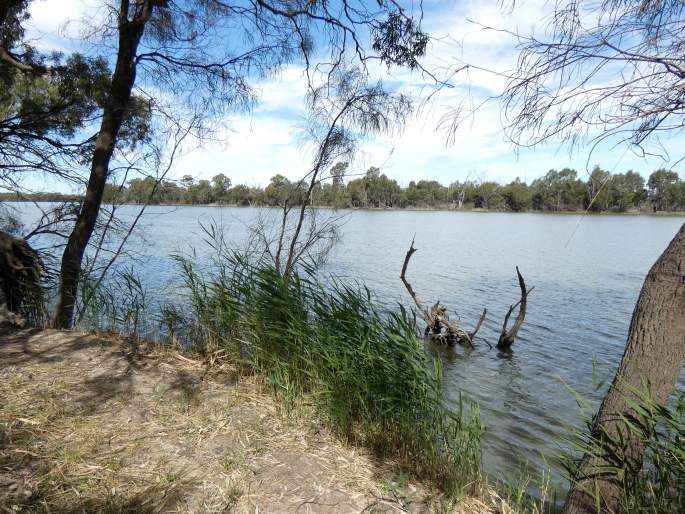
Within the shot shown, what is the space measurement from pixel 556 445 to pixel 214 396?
4520mm

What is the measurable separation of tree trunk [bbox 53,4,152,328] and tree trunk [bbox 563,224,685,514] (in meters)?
5.79

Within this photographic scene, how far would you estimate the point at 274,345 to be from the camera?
4.15 m

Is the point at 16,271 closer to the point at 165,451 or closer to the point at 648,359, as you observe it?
the point at 165,451

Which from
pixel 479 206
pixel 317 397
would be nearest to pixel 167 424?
pixel 317 397

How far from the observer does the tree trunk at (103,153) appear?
5.69 meters

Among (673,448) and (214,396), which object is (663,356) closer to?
(673,448)

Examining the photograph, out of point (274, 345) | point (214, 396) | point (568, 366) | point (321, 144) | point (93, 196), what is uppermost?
point (321, 144)

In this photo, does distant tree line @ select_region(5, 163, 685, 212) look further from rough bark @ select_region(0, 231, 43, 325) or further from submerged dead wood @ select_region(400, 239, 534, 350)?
submerged dead wood @ select_region(400, 239, 534, 350)

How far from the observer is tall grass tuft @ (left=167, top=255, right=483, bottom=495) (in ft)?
10.8

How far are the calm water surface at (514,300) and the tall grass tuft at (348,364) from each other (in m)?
1.02

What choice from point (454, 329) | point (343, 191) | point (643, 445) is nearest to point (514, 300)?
point (454, 329)

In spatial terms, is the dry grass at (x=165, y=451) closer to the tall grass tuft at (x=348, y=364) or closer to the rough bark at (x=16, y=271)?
the tall grass tuft at (x=348, y=364)

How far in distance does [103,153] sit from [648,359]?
19.8 ft

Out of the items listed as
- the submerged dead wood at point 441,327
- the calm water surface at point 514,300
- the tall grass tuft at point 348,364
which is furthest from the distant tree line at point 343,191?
the submerged dead wood at point 441,327
